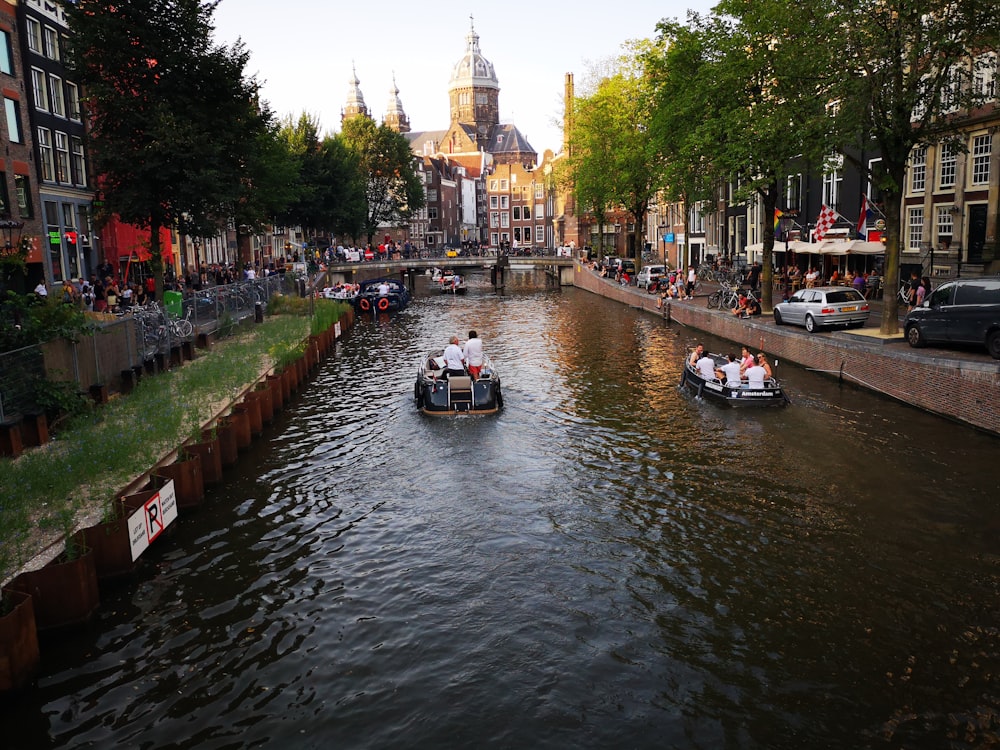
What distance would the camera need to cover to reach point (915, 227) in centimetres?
3778

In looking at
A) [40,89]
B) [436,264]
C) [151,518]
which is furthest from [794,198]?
[436,264]

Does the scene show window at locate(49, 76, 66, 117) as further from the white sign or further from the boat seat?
the white sign

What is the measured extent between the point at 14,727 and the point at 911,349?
2264 cm

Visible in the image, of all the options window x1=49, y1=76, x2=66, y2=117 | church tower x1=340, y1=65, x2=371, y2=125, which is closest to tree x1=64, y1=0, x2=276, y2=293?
window x1=49, y1=76, x2=66, y2=117

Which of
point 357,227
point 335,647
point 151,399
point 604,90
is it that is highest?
point 604,90

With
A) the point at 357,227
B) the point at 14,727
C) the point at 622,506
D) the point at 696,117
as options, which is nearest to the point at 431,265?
the point at 357,227

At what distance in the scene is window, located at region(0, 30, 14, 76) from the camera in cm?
3328

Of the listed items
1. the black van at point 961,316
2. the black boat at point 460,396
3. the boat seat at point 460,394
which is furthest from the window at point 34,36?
the black van at point 961,316

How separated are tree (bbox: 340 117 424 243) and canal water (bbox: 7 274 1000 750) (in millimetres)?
76201

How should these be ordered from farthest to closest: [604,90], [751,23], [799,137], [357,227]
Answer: [357,227], [604,90], [751,23], [799,137]

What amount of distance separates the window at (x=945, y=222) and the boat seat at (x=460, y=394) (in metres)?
25.1

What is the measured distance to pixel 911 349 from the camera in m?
22.8

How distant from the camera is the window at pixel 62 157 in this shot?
38094mm

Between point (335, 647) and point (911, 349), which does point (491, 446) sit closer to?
point (335, 647)
